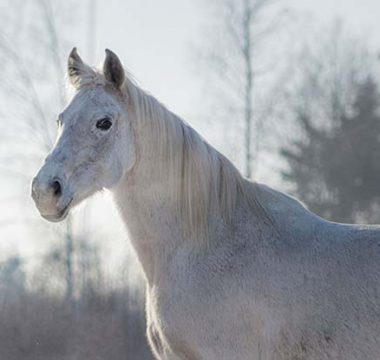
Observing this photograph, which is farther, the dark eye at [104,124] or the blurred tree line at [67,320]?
the blurred tree line at [67,320]

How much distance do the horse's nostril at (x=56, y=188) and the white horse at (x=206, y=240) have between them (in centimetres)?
1

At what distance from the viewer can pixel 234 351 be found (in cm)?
631

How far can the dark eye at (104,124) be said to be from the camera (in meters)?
6.64

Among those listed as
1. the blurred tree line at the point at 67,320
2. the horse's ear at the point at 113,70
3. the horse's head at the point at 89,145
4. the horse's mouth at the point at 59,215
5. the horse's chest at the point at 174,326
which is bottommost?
the blurred tree line at the point at 67,320

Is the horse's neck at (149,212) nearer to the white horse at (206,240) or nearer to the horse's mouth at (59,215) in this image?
the white horse at (206,240)

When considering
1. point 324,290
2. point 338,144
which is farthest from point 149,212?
point 338,144

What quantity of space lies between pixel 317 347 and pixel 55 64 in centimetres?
1320

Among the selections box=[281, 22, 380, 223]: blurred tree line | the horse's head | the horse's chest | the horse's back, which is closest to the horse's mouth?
the horse's head

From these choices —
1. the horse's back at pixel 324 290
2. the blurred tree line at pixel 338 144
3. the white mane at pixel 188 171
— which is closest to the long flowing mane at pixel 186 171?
the white mane at pixel 188 171

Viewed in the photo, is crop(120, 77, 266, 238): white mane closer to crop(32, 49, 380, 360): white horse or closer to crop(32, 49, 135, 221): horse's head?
crop(32, 49, 380, 360): white horse

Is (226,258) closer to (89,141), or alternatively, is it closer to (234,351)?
(234,351)

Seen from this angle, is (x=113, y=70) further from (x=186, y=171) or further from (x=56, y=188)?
(x=56, y=188)

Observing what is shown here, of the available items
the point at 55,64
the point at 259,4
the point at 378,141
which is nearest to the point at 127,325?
the point at 55,64

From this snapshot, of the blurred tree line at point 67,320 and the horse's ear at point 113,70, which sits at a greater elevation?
the horse's ear at point 113,70
